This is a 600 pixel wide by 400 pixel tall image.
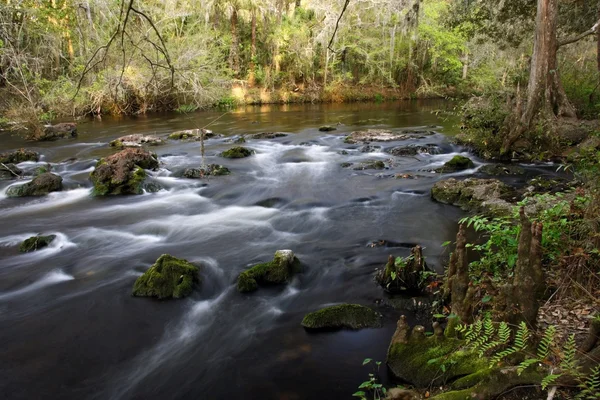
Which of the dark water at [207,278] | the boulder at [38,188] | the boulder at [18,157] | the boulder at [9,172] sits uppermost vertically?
the boulder at [18,157]

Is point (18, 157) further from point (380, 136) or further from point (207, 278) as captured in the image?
point (380, 136)

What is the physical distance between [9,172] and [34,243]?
614 cm

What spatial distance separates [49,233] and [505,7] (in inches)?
602

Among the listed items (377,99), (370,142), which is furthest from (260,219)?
(377,99)

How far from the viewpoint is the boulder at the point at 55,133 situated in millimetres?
16828

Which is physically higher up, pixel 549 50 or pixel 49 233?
pixel 549 50

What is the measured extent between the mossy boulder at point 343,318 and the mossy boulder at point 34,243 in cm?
518

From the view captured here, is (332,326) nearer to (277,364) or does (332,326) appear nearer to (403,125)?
(277,364)

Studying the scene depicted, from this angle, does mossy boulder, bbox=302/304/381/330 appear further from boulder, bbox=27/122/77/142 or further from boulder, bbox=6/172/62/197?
boulder, bbox=27/122/77/142

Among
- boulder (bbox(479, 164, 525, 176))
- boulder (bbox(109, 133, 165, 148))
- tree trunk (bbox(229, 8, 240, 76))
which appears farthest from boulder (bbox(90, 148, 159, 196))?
tree trunk (bbox(229, 8, 240, 76))

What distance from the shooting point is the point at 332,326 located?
474cm

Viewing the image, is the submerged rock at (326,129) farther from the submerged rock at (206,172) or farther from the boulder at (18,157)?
the boulder at (18,157)

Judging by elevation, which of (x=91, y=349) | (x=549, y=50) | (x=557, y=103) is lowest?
(x=91, y=349)

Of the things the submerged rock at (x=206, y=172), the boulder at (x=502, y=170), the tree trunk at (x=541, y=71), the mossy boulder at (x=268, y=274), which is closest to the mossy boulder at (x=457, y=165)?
the boulder at (x=502, y=170)
